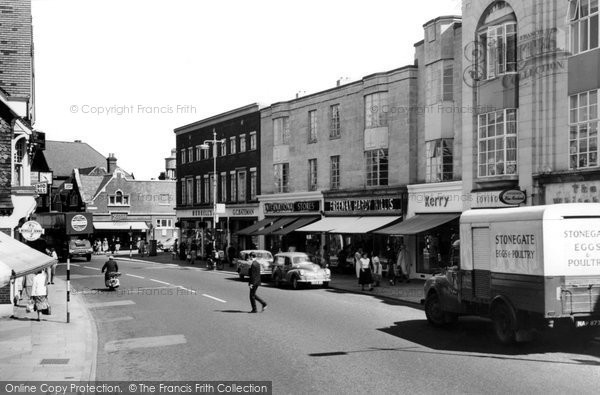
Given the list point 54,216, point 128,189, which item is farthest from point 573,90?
point 128,189

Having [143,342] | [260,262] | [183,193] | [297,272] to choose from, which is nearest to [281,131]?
[260,262]

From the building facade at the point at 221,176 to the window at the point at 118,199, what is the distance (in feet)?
59.6

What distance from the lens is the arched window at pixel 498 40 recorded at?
24.4 m

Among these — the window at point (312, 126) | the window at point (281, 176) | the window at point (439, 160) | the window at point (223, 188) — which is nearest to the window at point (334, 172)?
the window at point (312, 126)

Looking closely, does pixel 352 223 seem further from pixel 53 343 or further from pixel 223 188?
pixel 53 343

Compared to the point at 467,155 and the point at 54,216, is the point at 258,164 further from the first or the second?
the point at 467,155

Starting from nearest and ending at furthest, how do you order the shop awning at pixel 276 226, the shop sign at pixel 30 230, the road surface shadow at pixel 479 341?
the road surface shadow at pixel 479 341 < the shop sign at pixel 30 230 < the shop awning at pixel 276 226

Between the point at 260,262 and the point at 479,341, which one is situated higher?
the point at 260,262

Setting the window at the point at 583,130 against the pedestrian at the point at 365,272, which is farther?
the pedestrian at the point at 365,272

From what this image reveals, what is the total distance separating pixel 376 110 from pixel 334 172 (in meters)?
5.53

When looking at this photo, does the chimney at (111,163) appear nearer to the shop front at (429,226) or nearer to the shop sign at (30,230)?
the shop front at (429,226)

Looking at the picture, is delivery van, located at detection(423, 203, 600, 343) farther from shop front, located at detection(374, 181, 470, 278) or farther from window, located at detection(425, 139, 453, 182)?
window, located at detection(425, 139, 453, 182)

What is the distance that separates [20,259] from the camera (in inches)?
439

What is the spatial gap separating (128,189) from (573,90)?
210 feet
